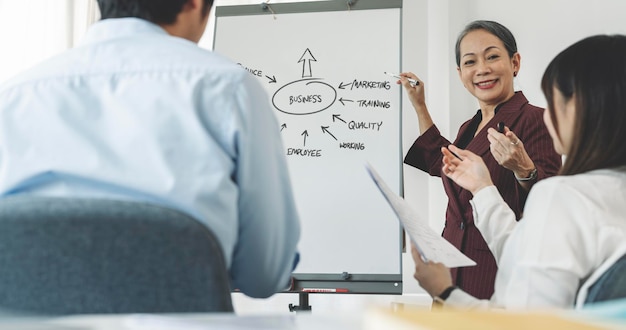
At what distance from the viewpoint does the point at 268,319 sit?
0.64 m

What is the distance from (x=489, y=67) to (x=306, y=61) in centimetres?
67

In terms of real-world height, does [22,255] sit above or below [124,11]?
below

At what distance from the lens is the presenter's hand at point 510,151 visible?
2.02m

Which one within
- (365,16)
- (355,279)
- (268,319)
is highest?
(365,16)

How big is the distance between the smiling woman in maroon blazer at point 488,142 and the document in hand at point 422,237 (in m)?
0.70

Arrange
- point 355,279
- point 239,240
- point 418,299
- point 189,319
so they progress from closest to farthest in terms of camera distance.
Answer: point 189,319 < point 239,240 < point 355,279 < point 418,299

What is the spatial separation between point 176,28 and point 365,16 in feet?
4.99

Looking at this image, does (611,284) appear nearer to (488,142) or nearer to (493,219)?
(493,219)

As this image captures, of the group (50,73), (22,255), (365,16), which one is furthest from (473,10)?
(22,255)

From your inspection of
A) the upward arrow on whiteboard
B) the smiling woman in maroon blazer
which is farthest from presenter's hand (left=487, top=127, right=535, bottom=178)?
the upward arrow on whiteboard

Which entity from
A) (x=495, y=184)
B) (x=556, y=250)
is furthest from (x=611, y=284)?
(x=495, y=184)

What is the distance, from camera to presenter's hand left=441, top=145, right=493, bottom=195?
5.75 ft

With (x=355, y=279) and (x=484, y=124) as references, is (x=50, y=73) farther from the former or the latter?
(x=484, y=124)

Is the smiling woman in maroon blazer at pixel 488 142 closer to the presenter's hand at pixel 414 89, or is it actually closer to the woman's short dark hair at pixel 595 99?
the presenter's hand at pixel 414 89
